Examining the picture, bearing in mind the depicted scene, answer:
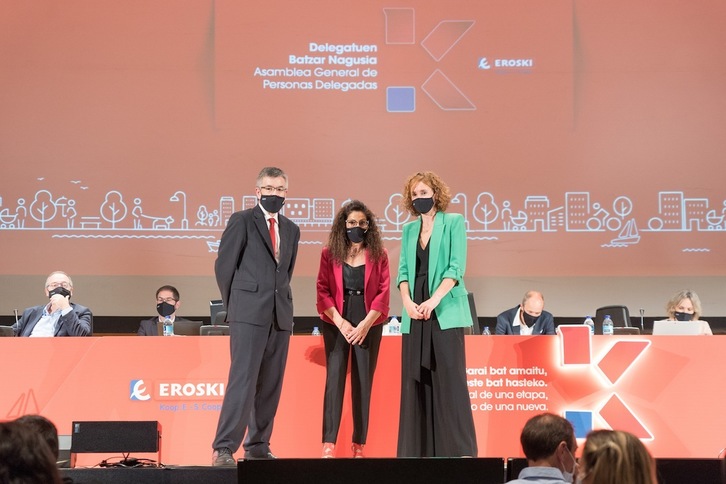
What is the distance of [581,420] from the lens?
5.21 meters

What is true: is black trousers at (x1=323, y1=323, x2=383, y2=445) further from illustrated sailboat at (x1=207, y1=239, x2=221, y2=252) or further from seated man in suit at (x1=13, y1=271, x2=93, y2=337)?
illustrated sailboat at (x1=207, y1=239, x2=221, y2=252)

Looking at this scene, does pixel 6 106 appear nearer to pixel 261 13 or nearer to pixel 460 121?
pixel 261 13

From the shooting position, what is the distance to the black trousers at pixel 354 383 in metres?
4.87

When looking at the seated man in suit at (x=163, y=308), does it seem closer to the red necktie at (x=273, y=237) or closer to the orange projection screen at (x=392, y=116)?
the orange projection screen at (x=392, y=116)

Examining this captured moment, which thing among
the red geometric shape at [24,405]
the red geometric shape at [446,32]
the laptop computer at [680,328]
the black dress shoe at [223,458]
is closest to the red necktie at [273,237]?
the black dress shoe at [223,458]

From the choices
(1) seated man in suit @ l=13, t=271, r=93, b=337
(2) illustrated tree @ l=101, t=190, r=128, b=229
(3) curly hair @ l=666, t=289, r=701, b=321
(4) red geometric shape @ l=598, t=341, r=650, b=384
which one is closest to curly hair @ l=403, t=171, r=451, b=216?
(4) red geometric shape @ l=598, t=341, r=650, b=384

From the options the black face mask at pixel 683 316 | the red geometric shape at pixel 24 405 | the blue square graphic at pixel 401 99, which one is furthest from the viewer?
the blue square graphic at pixel 401 99

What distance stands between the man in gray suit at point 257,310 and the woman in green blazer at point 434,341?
0.67 metres

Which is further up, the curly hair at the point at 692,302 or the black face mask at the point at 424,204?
the black face mask at the point at 424,204

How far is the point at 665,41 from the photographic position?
8117 millimetres

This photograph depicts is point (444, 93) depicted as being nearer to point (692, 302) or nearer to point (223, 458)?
point (692, 302)

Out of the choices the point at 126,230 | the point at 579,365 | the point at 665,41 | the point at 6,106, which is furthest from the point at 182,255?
the point at 665,41

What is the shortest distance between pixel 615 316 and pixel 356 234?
10.6ft

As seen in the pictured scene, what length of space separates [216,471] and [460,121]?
4.99 m
